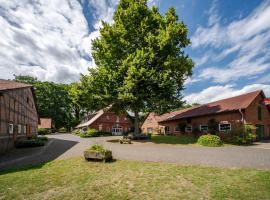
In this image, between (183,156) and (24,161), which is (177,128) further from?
(24,161)

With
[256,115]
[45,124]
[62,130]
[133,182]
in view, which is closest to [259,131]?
[256,115]

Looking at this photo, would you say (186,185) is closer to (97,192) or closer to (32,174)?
(97,192)

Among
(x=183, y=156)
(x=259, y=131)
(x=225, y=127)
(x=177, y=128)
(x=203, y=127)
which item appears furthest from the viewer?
(x=177, y=128)

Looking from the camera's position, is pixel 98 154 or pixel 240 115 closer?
pixel 98 154

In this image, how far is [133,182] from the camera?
330 inches

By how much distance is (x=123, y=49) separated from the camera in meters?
26.8

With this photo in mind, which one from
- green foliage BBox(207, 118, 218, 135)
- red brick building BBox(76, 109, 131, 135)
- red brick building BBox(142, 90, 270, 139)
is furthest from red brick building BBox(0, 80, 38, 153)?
red brick building BBox(76, 109, 131, 135)

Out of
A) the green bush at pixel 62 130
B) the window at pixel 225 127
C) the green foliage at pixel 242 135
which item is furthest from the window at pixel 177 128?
the green bush at pixel 62 130

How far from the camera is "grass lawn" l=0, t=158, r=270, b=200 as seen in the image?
703 cm

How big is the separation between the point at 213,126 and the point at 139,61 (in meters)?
14.8

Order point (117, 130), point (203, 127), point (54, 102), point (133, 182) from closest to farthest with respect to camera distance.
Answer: point (133, 182) < point (203, 127) < point (117, 130) < point (54, 102)

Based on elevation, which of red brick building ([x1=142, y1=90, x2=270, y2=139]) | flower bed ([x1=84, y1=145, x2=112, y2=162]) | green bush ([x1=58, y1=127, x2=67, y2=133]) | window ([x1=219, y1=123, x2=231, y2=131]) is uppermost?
red brick building ([x1=142, y1=90, x2=270, y2=139])

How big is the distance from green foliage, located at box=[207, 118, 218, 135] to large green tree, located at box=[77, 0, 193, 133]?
658 centimetres

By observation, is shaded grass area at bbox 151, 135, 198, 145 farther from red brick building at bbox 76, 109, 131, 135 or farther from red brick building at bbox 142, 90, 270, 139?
red brick building at bbox 76, 109, 131, 135
